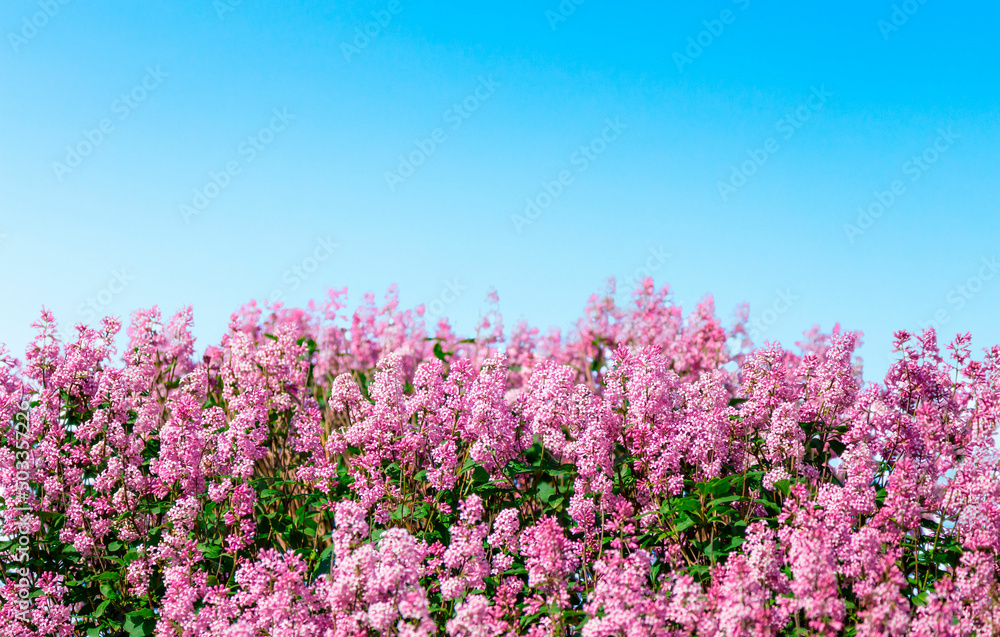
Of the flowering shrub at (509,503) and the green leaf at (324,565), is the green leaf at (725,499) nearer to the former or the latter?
the flowering shrub at (509,503)

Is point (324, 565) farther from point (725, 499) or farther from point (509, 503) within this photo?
point (725, 499)

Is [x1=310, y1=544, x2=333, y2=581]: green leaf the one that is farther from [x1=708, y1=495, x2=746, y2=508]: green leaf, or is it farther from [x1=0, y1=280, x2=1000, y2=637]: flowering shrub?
[x1=708, y1=495, x2=746, y2=508]: green leaf

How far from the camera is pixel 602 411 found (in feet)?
18.6

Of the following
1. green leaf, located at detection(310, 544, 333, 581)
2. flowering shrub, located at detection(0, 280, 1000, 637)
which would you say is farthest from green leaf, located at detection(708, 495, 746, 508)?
green leaf, located at detection(310, 544, 333, 581)

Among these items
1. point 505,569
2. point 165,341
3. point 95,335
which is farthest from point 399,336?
point 505,569

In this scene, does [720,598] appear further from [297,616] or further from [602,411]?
[297,616]

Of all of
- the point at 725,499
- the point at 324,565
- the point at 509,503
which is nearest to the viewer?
the point at 725,499

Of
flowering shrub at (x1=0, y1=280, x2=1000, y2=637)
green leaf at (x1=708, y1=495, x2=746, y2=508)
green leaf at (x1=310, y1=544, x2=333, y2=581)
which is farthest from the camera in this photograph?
green leaf at (x1=310, y1=544, x2=333, y2=581)

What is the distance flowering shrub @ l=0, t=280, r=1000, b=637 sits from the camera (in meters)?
4.46

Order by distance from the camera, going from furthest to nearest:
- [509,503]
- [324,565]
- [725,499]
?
1. [509,503]
2. [324,565]
3. [725,499]

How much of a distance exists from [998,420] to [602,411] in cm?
261

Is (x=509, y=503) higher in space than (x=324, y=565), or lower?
higher

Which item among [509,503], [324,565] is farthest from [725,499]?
[324,565]

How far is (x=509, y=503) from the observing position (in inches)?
251
